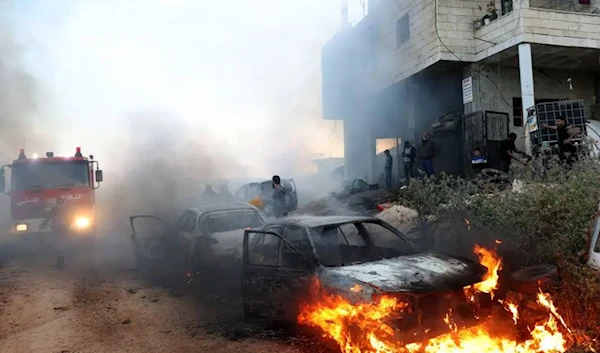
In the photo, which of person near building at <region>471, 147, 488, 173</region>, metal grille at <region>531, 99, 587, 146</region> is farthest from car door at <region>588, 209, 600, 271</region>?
metal grille at <region>531, 99, 587, 146</region>

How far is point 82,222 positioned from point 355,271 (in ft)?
26.8

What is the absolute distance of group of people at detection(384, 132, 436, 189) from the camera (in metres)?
12.7

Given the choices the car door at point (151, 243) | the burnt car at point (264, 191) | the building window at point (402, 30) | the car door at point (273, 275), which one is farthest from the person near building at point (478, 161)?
the car door at point (273, 275)

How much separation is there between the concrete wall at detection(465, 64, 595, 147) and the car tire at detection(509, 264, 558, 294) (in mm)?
9548

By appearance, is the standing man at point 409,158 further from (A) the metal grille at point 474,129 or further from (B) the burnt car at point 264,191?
(B) the burnt car at point 264,191

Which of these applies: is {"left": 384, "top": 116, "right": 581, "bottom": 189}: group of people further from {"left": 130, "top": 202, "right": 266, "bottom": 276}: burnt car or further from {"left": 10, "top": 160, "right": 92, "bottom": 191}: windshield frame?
{"left": 10, "top": 160, "right": 92, "bottom": 191}: windshield frame

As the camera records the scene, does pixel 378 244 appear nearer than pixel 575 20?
Yes

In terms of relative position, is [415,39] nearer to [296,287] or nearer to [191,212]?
[191,212]

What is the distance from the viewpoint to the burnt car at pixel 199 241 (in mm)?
6590

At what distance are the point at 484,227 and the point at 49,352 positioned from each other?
210 inches

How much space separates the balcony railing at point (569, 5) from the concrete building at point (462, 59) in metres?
0.03

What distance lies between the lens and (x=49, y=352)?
445cm

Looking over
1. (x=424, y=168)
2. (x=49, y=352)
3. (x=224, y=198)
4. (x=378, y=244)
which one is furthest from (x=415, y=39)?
(x=49, y=352)

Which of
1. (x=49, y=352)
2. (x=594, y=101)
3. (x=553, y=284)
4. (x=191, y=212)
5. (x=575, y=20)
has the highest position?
(x=575, y=20)
